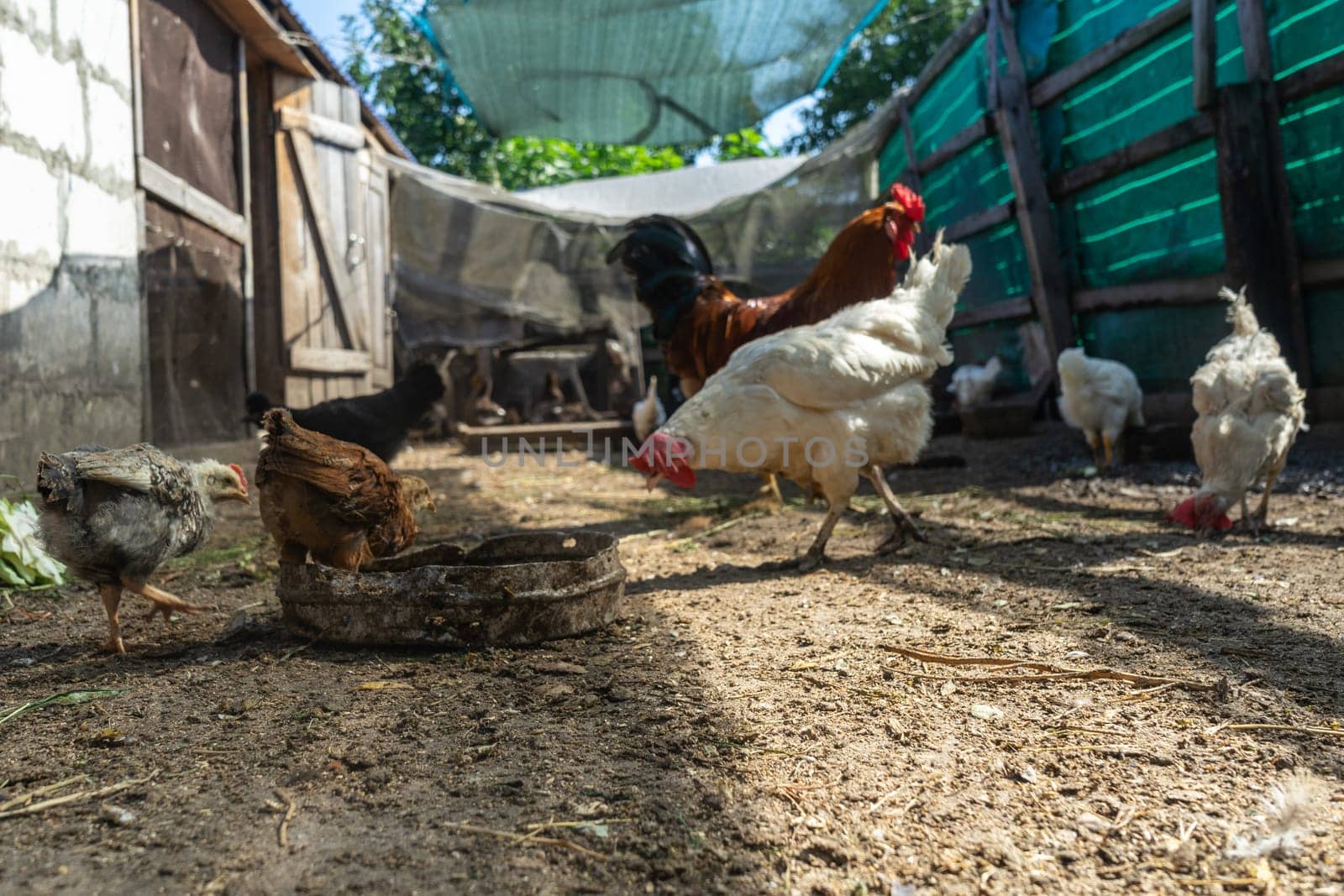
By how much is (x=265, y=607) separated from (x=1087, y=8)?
708 cm

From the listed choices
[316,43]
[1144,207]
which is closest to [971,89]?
[1144,207]

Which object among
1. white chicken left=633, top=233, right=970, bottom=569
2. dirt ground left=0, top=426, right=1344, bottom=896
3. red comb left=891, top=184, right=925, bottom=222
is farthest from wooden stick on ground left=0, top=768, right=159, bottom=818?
red comb left=891, top=184, right=925, bottom=222

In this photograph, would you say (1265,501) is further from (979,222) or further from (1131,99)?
(979,222)

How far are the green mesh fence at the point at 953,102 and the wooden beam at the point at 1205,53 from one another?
226 centimetres

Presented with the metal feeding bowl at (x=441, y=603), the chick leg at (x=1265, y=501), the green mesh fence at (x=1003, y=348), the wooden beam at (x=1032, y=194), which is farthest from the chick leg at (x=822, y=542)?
the green mesh fence at (x=1003, y=348)

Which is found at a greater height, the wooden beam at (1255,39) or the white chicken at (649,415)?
the wooden beam at (1255,39)

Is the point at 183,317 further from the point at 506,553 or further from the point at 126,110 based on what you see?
the point at 506,553

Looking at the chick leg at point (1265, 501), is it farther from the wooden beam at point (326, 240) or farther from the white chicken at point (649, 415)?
the wooden beam at point (326, 240)

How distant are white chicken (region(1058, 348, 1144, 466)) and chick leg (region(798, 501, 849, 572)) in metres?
3.00

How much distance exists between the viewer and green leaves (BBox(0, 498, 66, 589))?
11.5 feet

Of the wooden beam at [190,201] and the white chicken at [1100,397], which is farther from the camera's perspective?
the white chicken at [1100,397]

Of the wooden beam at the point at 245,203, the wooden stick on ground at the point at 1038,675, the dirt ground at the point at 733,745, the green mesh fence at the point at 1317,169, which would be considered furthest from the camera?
the wooden beam at the point at 245,203

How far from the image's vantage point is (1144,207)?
642cm

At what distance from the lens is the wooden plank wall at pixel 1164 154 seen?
523 centimetres
